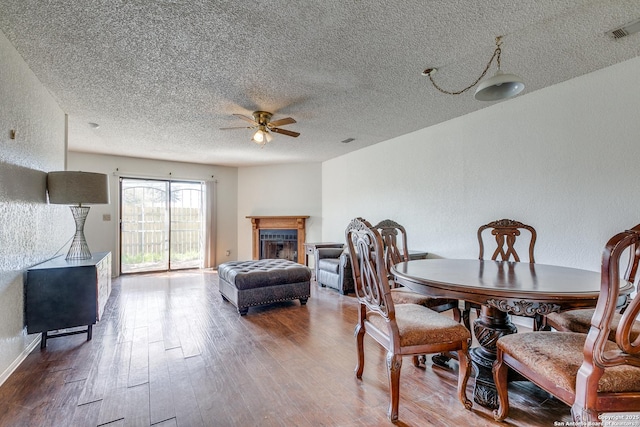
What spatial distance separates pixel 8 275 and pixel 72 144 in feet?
12.1

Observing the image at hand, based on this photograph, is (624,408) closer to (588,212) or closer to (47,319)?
(588,212)

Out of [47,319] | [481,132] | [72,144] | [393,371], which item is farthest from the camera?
[72,144]

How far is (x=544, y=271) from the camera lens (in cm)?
198

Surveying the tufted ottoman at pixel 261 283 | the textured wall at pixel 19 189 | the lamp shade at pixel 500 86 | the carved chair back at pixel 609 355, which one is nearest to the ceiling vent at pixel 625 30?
the lamp shade at pixel 500 86

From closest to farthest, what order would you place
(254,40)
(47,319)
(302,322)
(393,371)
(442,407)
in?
(393,371), (442,407), (254,40), (47,319), (302,322)

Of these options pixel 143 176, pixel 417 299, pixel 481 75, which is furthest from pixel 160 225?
pixel 481 75

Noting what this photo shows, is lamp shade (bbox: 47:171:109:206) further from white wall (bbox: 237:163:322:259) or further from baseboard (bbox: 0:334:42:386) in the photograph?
white wall (bbox: 237:163:322:259)

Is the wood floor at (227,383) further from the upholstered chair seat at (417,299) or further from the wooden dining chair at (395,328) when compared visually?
the upholstered chair seat at (417,299)

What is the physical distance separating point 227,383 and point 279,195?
5120mm

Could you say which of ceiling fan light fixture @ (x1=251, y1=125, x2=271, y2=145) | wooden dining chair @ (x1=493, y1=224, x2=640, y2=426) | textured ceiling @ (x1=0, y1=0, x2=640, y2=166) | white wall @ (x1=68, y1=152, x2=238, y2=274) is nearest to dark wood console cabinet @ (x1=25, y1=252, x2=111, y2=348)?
textured ceiling @ (x1=0, y1=0, x2=640, y2=166)

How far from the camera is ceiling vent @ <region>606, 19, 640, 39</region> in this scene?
196 cm

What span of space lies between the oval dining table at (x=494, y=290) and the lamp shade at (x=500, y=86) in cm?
122

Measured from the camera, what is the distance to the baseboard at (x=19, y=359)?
2043 millimetres

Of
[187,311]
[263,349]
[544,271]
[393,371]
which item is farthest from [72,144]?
[544,271]
